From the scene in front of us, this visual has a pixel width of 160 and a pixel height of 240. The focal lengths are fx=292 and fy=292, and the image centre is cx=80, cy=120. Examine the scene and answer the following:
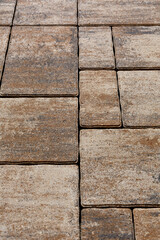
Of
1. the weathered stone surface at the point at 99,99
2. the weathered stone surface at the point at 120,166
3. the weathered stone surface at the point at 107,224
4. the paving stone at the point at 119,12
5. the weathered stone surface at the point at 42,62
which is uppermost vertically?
the paving stone at the point at 119,12

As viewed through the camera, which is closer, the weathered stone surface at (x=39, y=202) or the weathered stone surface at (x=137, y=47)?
the weathered stone surface at (x=39, y=202)

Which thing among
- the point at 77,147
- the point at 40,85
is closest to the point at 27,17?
the point at 40,85

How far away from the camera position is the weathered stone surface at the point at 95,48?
6.10 ft

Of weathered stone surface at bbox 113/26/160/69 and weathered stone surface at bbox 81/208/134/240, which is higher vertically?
weathered stone surface at bbox 113/26/160/69

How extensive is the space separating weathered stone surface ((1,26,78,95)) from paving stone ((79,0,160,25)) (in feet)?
0.64

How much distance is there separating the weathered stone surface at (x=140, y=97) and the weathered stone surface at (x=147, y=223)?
18.7 inches

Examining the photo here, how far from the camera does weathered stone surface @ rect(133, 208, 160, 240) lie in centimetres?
135

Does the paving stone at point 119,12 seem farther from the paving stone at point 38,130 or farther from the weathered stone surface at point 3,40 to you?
the paving stone at point 38,130

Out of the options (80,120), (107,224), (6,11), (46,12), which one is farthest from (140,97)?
(6,11)

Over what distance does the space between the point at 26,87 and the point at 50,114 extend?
0.81 ft

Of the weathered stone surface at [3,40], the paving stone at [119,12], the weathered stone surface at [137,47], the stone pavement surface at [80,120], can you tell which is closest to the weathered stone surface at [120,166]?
the stone pavement surface at [80,120]

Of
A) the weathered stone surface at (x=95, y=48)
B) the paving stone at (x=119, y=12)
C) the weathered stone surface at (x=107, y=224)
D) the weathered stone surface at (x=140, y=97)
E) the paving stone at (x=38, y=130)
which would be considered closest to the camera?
the weathered stone surface at (x=107, y=224)

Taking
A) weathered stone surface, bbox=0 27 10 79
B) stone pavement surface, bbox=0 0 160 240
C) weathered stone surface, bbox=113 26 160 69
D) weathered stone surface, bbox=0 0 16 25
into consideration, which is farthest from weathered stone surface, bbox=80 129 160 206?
weathered stone surface, bbox=0 0 16 25

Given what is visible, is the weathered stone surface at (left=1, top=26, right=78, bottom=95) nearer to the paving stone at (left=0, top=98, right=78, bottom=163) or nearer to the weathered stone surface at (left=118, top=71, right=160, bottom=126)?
the paving stone at (left=0, top=98, right=78, bottom=163)
